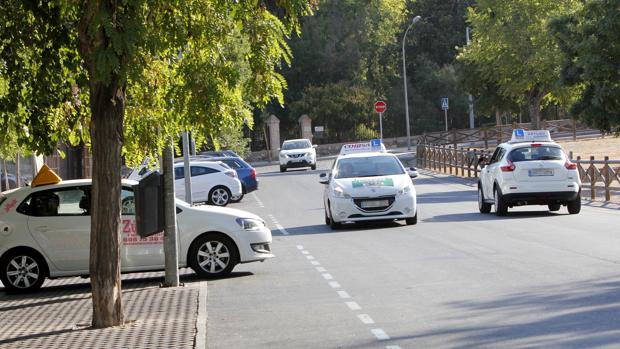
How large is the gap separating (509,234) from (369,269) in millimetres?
5174

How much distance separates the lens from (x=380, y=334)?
1084 centimetres

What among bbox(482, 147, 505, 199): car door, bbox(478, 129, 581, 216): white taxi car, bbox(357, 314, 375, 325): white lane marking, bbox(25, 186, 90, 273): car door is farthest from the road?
bbox(25, 186, 90, 273): car door

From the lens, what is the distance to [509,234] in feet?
69.1

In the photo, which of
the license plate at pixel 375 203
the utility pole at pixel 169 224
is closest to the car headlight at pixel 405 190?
the license plate at pixel 375 203

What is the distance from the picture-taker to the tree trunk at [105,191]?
12.1 m

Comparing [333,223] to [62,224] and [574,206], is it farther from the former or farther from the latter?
[62,224]

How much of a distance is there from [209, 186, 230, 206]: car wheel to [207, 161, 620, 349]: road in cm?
1044

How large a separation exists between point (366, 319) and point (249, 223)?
18.4ft

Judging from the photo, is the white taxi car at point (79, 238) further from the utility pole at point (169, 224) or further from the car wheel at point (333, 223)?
the car wheel at point (333, 223)

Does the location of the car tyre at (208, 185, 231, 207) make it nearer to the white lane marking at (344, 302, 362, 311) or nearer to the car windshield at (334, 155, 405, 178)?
the car windshield at (334, 155, 405, 178)

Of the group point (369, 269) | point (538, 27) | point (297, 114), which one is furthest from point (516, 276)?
point (297, 114)

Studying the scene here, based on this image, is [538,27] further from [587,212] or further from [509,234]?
[509,234]

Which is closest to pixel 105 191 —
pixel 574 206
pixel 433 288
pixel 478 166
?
pixel 433 288

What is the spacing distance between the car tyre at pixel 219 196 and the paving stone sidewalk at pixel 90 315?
18.0 metres
